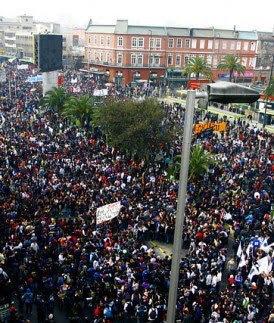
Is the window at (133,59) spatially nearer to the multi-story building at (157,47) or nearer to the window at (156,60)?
the multi-story building at (157,47)

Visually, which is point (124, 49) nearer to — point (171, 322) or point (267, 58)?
point (267, 58)

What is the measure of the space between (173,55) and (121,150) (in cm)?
4811

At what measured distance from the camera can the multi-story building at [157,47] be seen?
72562 mm

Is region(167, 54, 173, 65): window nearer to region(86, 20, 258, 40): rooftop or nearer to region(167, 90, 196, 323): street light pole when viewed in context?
region(86, 20, 258, 40): rooftop

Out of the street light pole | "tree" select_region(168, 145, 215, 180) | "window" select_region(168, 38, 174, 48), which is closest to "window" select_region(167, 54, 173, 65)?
"window" select_region(168, 38, 174, 48)

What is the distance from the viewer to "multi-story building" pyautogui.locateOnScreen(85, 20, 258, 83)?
72.6 m

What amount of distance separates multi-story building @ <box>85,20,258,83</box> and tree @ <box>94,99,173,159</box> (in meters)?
43.0

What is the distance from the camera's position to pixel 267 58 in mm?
81125

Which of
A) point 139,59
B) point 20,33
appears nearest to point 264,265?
point 139,59

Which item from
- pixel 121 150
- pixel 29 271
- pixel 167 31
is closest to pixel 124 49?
pixel 167 31

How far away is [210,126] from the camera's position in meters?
36.2

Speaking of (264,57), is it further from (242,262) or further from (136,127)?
(242,262)

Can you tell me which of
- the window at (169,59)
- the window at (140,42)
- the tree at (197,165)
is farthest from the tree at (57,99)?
the window at (169,59)

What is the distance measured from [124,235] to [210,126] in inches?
805
